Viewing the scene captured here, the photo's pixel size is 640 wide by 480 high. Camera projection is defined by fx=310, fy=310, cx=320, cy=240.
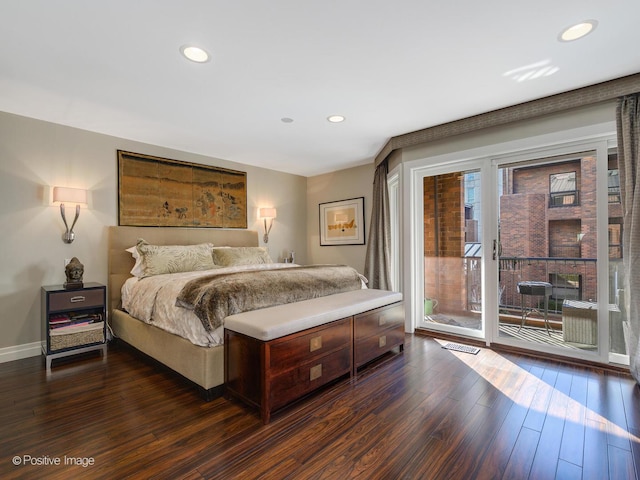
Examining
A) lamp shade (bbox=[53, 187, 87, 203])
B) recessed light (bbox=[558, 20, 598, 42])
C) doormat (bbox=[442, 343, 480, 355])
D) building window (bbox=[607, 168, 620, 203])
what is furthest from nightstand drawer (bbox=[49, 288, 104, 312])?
building window (bbox=[607, 168, 620, 203])

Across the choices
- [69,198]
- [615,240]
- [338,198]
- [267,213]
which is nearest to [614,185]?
[615,240]

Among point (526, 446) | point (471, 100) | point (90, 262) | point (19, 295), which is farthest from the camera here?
point (90, 262)

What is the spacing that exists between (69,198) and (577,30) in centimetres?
439

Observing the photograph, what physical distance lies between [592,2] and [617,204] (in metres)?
1.78

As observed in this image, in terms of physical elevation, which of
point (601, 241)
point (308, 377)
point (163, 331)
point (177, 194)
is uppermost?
point (177, 194)

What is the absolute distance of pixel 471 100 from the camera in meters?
2.87

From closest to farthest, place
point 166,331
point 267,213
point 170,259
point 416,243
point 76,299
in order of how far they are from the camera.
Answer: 1. point 166,331
2. point 76,299
3. point 170,259
4. point 416,243
5. point 267,213

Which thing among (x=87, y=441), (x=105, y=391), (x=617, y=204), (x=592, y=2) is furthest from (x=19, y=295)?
(x=617, y=204)

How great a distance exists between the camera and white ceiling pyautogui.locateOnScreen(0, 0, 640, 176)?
68.4 inches

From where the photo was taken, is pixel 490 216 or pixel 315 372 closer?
pixel 315 372

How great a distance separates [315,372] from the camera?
2.21 meters

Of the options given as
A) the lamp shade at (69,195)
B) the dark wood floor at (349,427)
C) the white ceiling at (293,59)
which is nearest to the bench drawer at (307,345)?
the dark wood floor at (349,427)

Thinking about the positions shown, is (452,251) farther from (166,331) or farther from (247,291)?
(166,331)

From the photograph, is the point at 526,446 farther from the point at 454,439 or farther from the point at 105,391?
the point at 105,391
